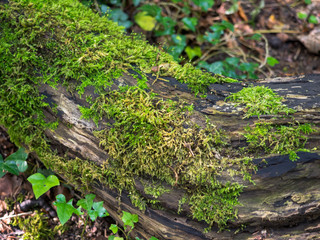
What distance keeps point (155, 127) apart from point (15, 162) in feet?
4.69

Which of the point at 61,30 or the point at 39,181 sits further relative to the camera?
the point at 61,30

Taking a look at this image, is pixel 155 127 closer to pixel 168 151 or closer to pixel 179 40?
pixel 168 151

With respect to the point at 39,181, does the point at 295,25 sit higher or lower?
higher

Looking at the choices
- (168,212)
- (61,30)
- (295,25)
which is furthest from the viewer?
(295,25)

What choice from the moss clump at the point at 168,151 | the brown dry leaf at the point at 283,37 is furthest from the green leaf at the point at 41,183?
the brown dry leaf at the point at 283,37

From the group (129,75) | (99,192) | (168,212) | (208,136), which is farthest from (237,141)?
(99,192)

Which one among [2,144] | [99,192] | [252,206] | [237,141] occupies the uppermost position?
[237,141]

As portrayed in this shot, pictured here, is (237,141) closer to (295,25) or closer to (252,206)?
(252,206)

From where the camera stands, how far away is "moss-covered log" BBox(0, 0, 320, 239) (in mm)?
1869

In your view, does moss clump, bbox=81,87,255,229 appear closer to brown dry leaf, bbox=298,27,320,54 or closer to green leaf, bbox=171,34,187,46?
green leaf, bbox=171,34,187,46

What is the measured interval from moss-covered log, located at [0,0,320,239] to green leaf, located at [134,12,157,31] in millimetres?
1628

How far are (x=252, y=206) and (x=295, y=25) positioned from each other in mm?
4825

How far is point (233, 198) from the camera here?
1879mm

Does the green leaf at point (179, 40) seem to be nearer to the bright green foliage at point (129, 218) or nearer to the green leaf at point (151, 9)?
the green leaf at point (151, 9)
